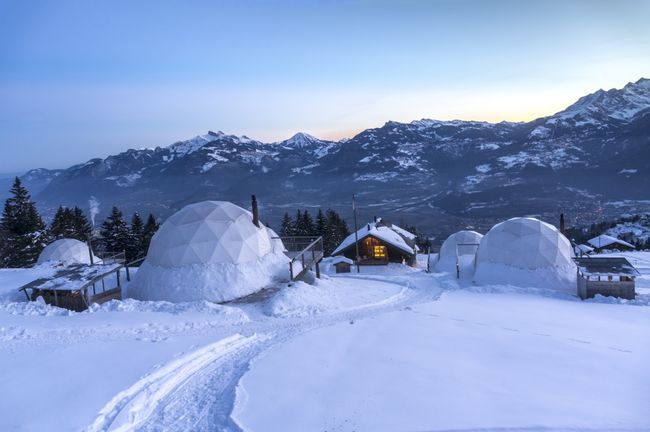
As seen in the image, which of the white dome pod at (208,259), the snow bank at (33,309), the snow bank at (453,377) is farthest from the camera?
the white dome pod at (208,259)

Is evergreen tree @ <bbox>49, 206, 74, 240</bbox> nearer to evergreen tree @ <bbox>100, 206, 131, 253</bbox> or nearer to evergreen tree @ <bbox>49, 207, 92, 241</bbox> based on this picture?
evergreen tree @ <bbox>49, 207, 92, 241</bbox>

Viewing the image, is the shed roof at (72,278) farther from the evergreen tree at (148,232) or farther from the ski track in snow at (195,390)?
the evergreen tree at (148,232)

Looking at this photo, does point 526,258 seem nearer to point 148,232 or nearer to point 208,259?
point 208,259

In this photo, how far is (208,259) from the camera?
1905 centimetres

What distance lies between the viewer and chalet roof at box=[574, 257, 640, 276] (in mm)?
19125

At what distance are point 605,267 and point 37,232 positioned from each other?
47013mm

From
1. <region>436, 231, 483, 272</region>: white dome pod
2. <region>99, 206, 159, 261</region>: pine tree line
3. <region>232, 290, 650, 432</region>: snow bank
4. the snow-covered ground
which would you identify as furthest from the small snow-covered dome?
<region>436, 231, 483, 272</region>: white dome pod

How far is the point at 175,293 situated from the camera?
1770 cm

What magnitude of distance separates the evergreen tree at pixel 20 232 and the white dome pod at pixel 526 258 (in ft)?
131

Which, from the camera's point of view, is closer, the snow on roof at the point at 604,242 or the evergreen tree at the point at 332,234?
the snow on roof at the point at 604,242

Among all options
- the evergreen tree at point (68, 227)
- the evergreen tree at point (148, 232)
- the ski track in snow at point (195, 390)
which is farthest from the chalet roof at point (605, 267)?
the evergreen tree at point (68, 227)

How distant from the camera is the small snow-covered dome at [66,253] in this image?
102 feet

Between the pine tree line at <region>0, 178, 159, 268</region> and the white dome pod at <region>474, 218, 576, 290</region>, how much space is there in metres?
30.5

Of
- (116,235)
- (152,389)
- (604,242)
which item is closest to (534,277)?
(152,389)
